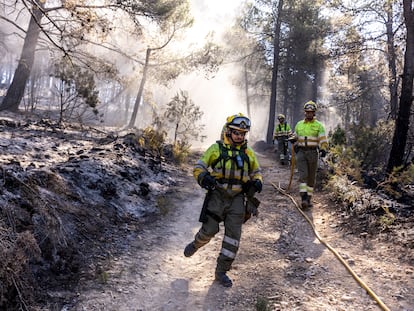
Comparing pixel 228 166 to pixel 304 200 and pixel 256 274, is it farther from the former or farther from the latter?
pixel 304 200

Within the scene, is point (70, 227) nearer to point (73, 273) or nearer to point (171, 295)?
point (73, 273)

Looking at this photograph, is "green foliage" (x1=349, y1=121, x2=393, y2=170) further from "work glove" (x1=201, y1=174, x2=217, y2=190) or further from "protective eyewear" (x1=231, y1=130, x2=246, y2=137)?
"work glove" (x1=201, y1=174, x2=217, y2=190)

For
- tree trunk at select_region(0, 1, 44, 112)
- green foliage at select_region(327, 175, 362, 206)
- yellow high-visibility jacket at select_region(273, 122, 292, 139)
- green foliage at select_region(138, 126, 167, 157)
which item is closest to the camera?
green foliage at select_region(327, 175, 362, 206)

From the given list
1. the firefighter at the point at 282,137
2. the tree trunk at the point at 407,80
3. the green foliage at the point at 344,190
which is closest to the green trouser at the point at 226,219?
the green foliage at the point at 344,190

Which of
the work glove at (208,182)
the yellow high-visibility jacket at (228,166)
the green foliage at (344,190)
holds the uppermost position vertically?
the yellow high-visibility jacket at (228,166)

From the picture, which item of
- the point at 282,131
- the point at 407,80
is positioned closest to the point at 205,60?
the point at 282,131

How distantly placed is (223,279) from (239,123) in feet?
5.66

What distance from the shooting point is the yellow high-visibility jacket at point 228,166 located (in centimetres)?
391

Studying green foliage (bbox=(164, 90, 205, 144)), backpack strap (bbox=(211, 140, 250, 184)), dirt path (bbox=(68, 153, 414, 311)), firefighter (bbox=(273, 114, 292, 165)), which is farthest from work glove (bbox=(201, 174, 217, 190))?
firefighter (bbox=(273, 114, 292, 165))

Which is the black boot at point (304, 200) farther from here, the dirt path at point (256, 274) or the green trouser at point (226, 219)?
the green trouser at point (226, 219)

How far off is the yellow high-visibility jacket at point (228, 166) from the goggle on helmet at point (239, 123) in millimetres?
212

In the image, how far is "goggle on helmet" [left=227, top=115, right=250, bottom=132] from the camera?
390cm

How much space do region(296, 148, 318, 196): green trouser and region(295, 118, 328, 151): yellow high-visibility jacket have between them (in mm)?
129

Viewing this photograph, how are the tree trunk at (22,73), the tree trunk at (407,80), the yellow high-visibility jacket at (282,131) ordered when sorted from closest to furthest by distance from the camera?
the tree trunk at (407,80) → the tree trunk at (22,73) → the yellow high-visibility jacket at (282,131)
